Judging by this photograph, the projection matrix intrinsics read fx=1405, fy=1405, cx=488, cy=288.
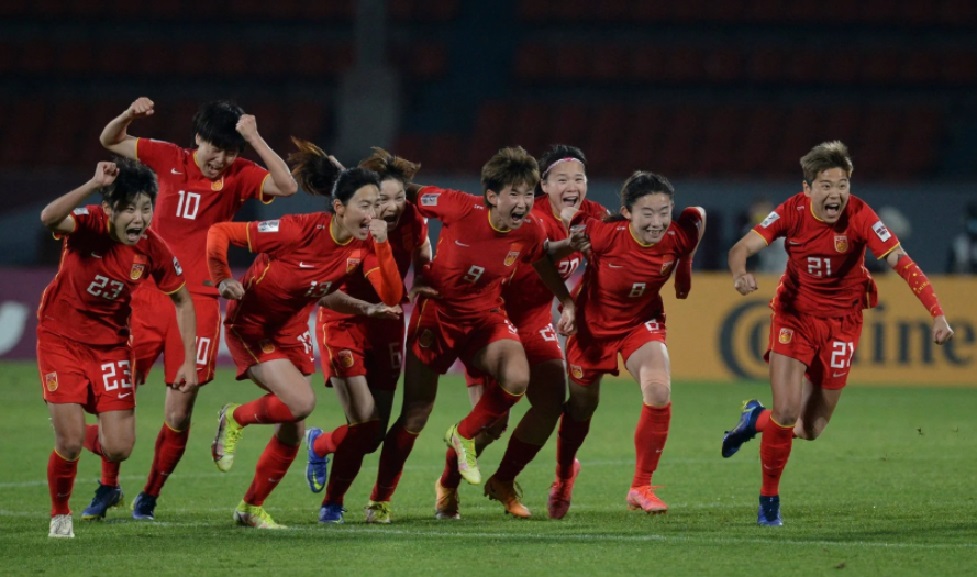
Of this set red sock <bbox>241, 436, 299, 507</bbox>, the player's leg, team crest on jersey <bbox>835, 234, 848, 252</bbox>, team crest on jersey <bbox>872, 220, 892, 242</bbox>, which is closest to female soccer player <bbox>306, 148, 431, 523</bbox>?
red sock <bbox>241, 436, 299, 507</bbox>

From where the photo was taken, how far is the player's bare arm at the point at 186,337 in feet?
23.4

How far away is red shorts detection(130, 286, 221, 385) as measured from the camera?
7.88 meters

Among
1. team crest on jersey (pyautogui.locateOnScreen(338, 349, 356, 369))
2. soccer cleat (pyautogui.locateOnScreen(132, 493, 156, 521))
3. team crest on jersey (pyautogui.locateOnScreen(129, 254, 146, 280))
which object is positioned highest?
team crest on jersey (pyautogui.locateOnScreen(129, 254, 146, 280))

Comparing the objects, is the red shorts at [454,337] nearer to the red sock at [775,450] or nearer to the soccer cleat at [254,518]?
the soccer cleat at [254,518]

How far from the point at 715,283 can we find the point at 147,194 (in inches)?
413

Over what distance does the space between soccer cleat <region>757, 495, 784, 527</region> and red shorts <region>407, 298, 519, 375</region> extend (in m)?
1.61

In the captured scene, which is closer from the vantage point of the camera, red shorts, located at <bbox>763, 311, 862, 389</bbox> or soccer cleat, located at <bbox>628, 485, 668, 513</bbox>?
red shorts, located at <bbox>763, 311, 862, 389</bbox>

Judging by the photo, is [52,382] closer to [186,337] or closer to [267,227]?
[186,337]

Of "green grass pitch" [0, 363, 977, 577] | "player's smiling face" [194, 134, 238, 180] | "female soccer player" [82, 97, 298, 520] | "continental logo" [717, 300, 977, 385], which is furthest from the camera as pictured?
"continental logo" [717, 300, 977, 385]

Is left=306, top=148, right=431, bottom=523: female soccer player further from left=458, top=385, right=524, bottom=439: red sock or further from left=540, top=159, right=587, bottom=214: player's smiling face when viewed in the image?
left=540, top=159, right=587, bottom=214: player's smiling face

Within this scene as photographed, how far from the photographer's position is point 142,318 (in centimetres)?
804

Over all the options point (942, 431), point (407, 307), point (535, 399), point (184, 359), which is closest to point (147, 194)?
point (184, 359)

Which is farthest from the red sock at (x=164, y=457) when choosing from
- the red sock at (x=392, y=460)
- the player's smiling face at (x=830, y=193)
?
the player's smiling face at (x=830, y=193)

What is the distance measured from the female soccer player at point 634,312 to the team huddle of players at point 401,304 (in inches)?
0.5
